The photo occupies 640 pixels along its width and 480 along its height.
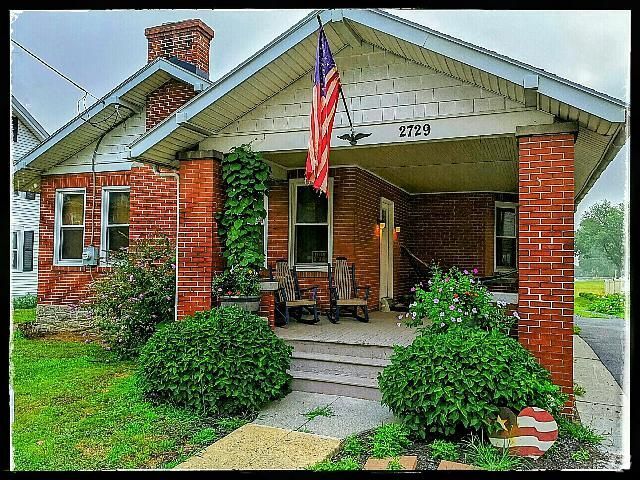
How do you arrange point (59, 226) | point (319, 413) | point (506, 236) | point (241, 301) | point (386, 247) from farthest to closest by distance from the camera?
point (506, 236), point (59, 226), point (386, 247), point (241, 301), point (319, 413)

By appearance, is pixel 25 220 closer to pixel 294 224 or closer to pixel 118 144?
pixel 118 144

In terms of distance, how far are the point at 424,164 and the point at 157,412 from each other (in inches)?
212

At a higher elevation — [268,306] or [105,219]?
[105,219]

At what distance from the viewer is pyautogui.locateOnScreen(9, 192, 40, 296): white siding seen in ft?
41.3

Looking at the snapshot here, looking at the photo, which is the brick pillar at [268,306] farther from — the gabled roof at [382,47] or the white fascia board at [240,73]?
the white fascia board at [240,73]

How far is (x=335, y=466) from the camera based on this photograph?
4344mm

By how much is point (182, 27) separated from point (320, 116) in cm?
731

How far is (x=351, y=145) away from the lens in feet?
21.5

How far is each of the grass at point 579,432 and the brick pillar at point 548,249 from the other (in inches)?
10.4

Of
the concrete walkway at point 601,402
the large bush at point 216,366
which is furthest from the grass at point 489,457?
the large bush at point 216,366

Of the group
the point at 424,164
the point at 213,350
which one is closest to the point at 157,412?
the point at 213,350

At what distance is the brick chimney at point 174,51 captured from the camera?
10.8m

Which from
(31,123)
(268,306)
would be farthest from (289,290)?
(31,123)

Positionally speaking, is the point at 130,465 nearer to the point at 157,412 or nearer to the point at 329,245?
the point at 157,412
